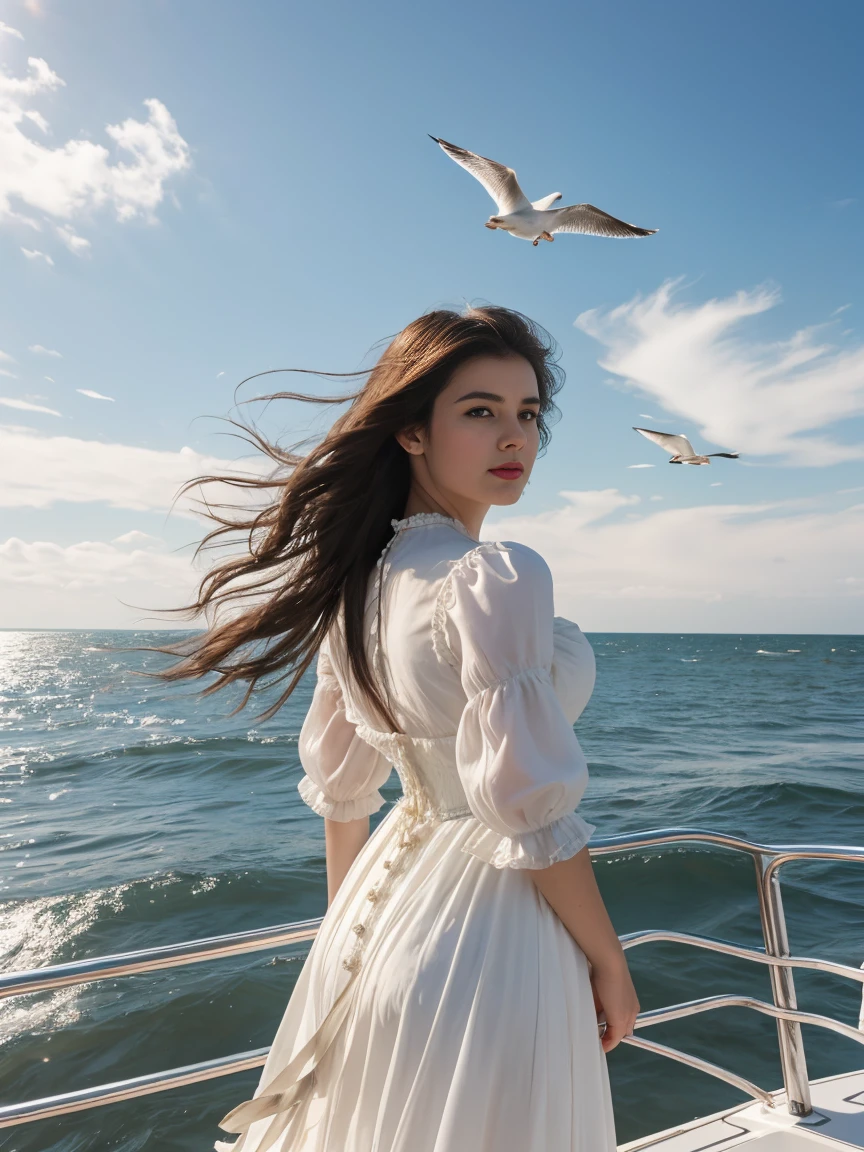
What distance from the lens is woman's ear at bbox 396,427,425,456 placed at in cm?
142

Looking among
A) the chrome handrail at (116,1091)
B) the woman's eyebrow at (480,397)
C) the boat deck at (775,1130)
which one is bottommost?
the boat deck at (775,1130)

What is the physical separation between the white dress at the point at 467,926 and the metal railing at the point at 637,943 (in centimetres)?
26

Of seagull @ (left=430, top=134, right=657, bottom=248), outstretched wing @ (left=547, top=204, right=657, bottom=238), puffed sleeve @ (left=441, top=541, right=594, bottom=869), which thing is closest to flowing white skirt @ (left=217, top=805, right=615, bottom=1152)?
puffed sleeve @ (left=441, top=541, right=594, bottom=869)

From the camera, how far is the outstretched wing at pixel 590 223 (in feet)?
16.9

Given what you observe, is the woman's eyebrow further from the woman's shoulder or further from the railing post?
the railing post

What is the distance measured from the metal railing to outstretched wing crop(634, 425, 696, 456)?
4.12 meters

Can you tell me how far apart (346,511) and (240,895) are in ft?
23.3

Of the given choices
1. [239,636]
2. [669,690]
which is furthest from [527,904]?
[669,690]

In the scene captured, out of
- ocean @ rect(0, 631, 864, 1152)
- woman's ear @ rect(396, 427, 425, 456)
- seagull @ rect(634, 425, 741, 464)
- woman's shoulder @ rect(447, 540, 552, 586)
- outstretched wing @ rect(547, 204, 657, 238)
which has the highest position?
outstretched wing @ rect(547, 204, 657, 238)

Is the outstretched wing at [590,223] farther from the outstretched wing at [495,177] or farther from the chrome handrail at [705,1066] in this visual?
the chrome handrail at [705,1066]

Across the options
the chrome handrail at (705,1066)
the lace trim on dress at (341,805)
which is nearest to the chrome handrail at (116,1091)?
the lace trim on dress at (341,805)

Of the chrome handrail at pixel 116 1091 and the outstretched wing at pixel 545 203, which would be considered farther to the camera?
the outstretched wing at pixel 545 203

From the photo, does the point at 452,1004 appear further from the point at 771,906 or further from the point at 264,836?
the point at 264,836

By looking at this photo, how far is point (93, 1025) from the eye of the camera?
17.3 feet
